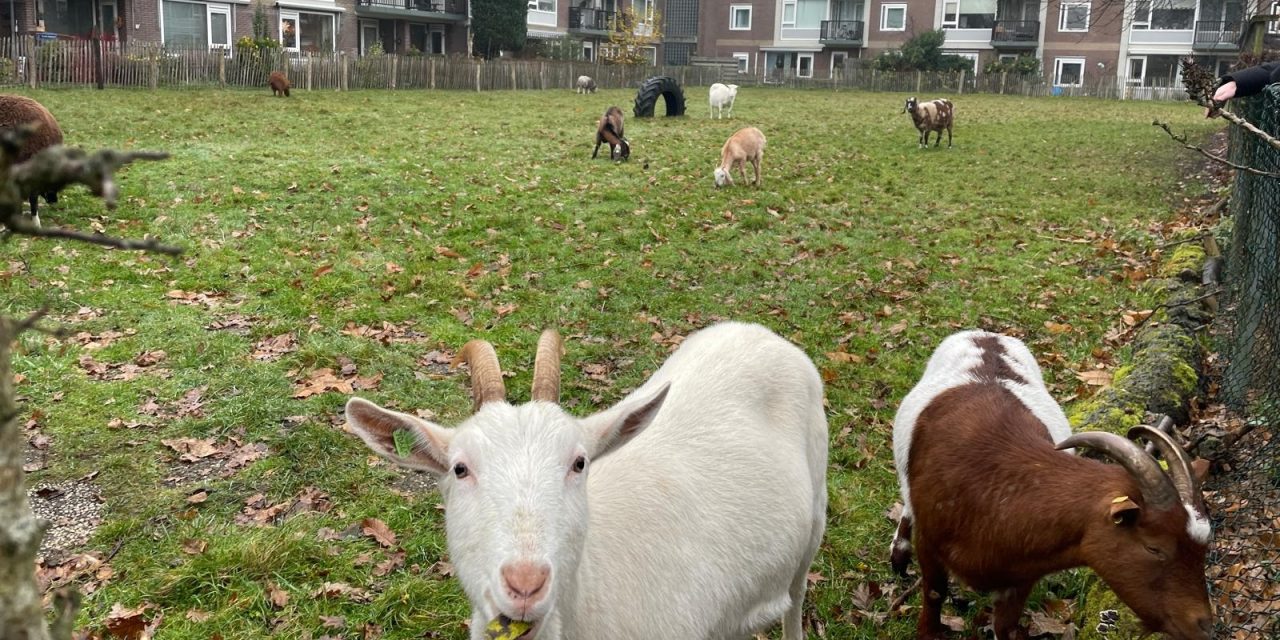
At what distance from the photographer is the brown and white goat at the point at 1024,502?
3207mm

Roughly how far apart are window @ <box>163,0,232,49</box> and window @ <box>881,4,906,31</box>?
133 ft

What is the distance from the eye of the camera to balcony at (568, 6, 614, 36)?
55.4 meters

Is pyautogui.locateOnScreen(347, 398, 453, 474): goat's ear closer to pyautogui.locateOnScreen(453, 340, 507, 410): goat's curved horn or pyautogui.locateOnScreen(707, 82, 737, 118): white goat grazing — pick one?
pyautogui.locateOnScreen(453, 340, 507, 410): goat's curved horn

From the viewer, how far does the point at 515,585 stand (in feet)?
7.78

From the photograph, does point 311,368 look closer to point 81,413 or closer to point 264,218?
point 81,413

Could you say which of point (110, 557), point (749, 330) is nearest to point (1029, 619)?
point (749, 330)

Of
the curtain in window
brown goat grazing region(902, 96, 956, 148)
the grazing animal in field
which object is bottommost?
the grazing animal in field

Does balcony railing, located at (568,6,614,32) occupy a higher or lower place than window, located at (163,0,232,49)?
higher

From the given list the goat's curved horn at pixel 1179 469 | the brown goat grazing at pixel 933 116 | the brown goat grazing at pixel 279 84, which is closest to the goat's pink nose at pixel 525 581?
the goat's curved horn at pixel 1179 469

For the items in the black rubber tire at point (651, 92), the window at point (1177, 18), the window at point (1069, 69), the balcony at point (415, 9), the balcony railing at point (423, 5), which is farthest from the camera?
the window at point (1069, 69)

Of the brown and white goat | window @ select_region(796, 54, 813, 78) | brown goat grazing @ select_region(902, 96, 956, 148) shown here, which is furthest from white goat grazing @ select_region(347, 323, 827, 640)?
window @ select_region(796, 54, 813, 78)

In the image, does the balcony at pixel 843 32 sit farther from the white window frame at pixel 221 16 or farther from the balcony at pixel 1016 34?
the white window frame at pixel 221 16

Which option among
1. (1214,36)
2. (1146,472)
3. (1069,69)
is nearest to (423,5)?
(1069,69)

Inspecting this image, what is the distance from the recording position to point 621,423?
3035 mm
